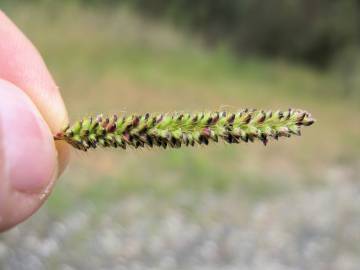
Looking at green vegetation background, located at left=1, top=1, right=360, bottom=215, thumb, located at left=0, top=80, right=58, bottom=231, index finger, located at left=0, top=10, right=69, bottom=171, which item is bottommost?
thumb, located at left=0, top=80, right=58, bottom=231

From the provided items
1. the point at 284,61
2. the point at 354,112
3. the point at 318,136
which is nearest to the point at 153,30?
A: the point at 284,61

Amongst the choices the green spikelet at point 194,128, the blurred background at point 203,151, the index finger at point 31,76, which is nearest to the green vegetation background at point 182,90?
the blurred background at point 203,151

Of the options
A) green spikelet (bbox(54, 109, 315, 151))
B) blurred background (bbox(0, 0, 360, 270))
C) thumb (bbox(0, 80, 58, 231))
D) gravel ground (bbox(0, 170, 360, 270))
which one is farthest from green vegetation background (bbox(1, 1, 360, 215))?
green spikelet (bbox(54, 109, 315, 151))

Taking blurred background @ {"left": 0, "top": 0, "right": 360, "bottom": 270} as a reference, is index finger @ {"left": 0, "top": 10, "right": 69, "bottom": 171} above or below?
below

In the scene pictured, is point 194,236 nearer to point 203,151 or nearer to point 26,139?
point 203,151

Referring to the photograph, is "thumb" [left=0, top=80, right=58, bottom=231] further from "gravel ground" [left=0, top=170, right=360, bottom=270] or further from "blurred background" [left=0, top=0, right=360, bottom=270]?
"gravel ground" [left=0, top=170, right=360, bottom=270]

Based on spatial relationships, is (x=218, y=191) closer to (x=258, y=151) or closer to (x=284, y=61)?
(x=258, y=151)

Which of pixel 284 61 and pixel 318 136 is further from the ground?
pixel 284 61
